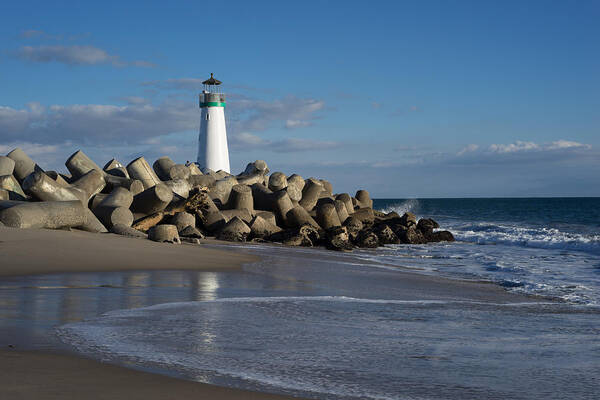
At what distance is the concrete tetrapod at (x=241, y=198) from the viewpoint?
61.8 ft

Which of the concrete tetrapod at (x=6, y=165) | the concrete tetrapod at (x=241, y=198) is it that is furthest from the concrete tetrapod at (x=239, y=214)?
the concrete tetrapod at (x=6, y=165)

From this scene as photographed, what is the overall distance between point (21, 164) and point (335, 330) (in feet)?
48.3

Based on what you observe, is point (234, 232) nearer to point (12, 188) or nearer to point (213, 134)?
point (12, 188)

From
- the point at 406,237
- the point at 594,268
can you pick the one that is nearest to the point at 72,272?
the point at 594,268

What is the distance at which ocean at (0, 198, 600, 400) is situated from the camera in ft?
11.5

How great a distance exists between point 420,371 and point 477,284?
6257 millimetres

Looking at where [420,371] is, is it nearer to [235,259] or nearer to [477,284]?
[477,284]

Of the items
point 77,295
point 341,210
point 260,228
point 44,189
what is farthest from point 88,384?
point 341,210

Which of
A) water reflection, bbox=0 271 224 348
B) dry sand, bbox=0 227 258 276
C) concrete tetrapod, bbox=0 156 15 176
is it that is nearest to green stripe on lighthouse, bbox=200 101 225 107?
concrete tetrapod, bbox=0 156 15 176

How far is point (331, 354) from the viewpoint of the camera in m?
4.07

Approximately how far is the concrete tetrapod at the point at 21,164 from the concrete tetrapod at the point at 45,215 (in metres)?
5.84

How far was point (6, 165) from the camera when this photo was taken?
16.5 meters

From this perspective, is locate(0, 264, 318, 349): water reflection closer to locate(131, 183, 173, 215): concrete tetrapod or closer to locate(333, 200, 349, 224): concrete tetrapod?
locate(131, 183, 173, 215): concrete tetrapod

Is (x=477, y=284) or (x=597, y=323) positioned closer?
(x=597, y=323)
